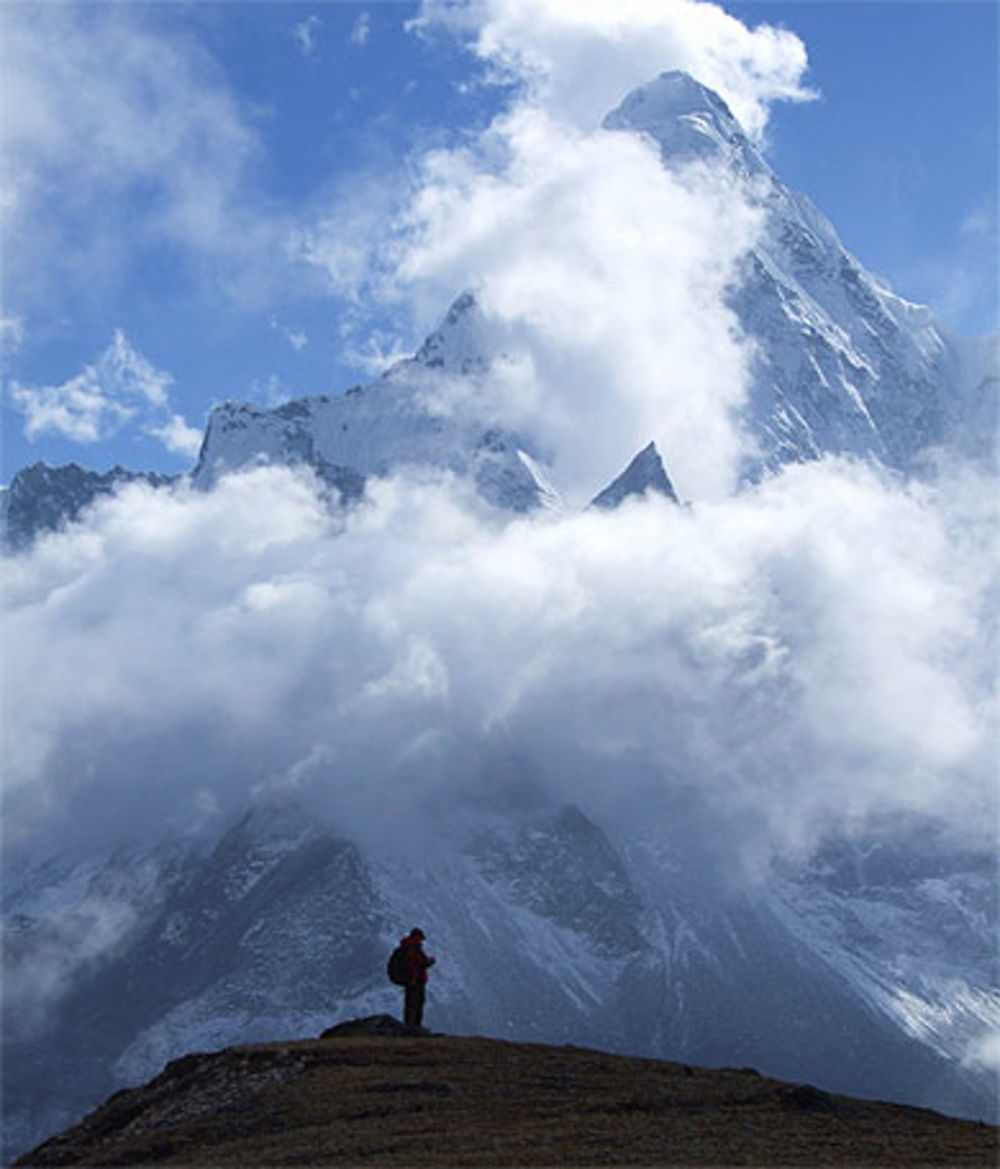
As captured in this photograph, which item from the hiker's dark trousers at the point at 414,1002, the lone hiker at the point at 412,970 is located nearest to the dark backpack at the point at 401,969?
the lone hiker at the point at 412,970

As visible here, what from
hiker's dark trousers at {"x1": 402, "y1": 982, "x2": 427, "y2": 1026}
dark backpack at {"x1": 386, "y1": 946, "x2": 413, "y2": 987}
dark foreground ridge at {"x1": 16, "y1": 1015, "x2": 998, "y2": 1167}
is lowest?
dark foreground ridge at {"x1": 16, "y1": 1015, "x2": 998, "y2": 1167}

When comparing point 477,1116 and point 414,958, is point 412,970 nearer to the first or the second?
point 414,958

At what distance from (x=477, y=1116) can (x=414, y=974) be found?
15.6 m

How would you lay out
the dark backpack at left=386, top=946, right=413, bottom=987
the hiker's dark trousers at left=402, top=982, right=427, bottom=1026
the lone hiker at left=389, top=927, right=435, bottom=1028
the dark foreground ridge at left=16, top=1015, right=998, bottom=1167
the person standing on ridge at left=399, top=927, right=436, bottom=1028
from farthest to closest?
the hiker's dark trousers at left=402, top=982, right=427, bottom=1026, the person standing on ridge at left=399, top=927, right=436, bottom=1028, the lone hiker at left=389, top=927, right=435, bottom=1028, the dark backpack at left=386, top=946, right=413, bottom=987, the dark foreground ridge at left=16, top=1015, right=998, bottom=1167

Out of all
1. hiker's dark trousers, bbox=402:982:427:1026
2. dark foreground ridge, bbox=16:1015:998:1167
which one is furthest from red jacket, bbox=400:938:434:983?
dark foreground ridge, bbox=16:1015:998:1167

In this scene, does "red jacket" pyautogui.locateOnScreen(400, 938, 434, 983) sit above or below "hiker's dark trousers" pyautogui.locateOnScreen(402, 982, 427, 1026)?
above

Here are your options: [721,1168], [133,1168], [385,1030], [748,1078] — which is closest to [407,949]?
[385,1030]

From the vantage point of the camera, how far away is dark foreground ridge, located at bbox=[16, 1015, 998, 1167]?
4666 centimetres

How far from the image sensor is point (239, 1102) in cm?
5459

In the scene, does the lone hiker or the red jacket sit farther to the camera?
the red jacket

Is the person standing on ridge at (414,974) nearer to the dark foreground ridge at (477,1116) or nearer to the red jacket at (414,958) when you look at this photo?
the red jacket at (414,958)

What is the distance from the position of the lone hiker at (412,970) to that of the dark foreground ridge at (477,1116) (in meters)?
3.49

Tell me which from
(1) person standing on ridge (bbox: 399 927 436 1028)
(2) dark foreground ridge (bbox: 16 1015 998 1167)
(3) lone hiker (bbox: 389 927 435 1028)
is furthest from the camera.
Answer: (1) person standing on ridge (bbox: 399 927 436 1028)

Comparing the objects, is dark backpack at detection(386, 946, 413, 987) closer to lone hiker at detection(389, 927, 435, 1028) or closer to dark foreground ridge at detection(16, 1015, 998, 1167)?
lone hiker at detection(389, 927, 435, 1028)
